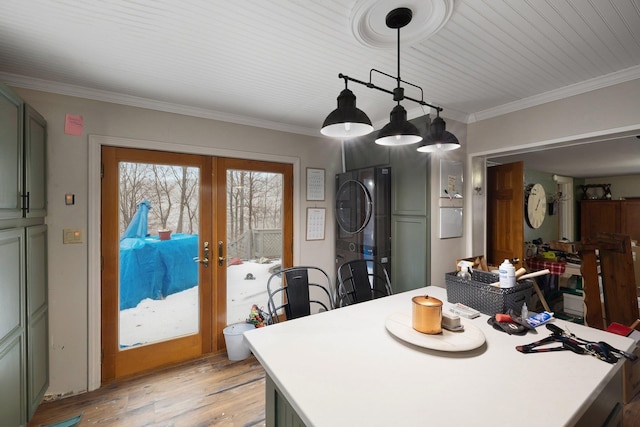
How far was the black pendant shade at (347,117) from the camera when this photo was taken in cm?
126

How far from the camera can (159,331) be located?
8.27 ft

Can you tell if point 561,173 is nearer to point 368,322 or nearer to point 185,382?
point 368,322

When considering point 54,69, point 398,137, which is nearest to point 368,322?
point 398,137

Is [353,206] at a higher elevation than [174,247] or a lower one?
higher

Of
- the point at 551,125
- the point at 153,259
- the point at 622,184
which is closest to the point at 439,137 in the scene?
the point at 551,125

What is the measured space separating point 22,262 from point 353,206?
8.35ft

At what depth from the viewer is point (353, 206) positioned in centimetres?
301

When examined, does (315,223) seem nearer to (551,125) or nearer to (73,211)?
(73,211)

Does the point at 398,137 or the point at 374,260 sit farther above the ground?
the point at 398,137

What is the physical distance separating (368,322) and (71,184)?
237cm

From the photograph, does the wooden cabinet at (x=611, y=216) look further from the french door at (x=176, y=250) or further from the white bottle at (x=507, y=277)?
the french door at (x=176, y=250)

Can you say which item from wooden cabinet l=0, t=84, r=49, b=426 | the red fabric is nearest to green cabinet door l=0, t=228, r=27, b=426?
wooden cabinet l=0, t=84, r=49, b=426

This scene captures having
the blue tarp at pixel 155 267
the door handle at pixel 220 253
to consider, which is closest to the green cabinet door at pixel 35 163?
the blue tarp at pixel 155 267

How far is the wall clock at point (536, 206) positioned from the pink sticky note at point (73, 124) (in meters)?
5.25
